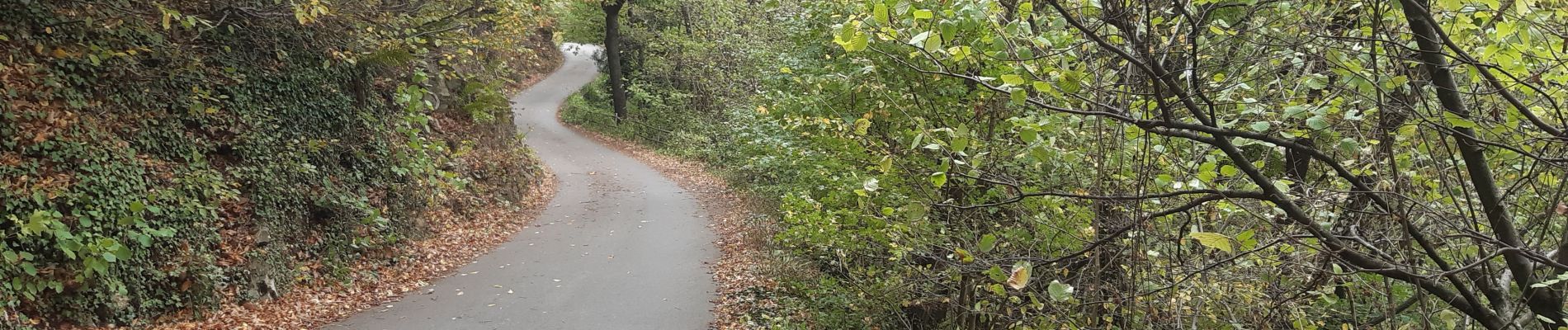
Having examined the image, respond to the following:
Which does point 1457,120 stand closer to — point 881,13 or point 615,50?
point 881,13

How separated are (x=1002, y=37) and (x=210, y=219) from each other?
893 centimetres

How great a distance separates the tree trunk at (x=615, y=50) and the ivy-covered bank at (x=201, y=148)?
15925 millimetres

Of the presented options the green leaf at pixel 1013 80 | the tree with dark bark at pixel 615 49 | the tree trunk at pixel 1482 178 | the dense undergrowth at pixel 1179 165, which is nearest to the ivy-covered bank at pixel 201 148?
the dense undergrowth at pixel 1179 165

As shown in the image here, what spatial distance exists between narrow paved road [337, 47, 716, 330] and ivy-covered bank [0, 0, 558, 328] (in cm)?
146

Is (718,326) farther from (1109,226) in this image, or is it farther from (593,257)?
(1109,226)

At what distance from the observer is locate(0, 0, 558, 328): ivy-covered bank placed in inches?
277

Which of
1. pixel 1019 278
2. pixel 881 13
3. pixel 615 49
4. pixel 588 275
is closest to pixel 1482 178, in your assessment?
pixel 1019 278

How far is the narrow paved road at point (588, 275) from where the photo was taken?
9.72 meters

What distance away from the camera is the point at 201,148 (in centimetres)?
891

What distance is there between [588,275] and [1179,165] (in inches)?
386

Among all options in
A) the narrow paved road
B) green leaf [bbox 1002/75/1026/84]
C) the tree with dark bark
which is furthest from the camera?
the tree with dark bark

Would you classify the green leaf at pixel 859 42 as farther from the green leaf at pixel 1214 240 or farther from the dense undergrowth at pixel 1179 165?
the green leaf at pixel 1214 240

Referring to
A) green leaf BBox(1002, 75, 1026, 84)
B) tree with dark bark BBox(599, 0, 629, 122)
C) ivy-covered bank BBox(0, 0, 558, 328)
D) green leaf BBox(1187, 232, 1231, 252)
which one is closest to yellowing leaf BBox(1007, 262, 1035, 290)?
green leaf BBox(1187, 232, 1231, 252)

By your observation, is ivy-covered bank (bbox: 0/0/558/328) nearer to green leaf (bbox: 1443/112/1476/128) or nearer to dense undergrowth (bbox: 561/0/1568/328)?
dense undergrowth (bbox: 561/0/1568/328)
